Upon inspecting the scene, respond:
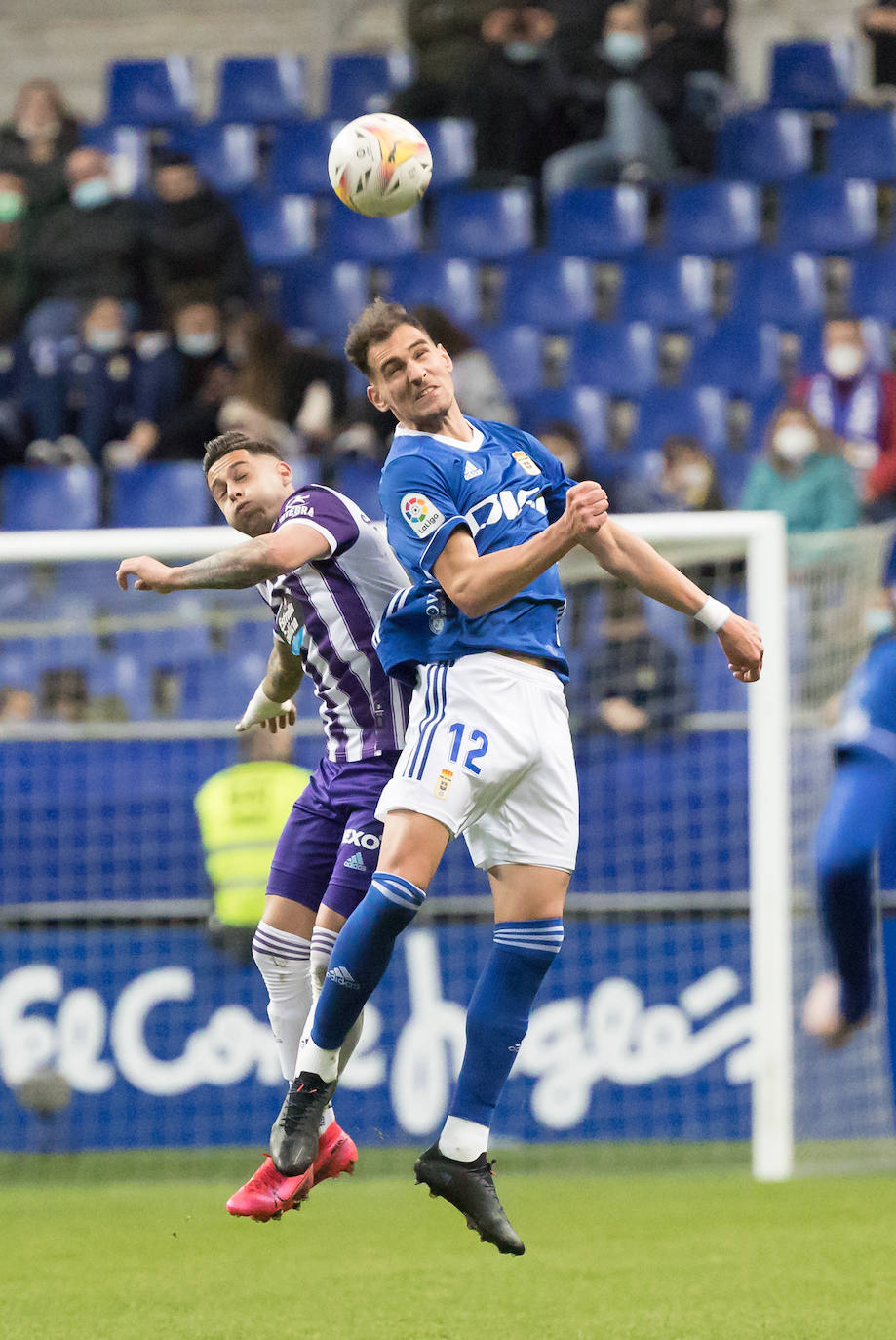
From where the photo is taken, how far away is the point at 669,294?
488 inches

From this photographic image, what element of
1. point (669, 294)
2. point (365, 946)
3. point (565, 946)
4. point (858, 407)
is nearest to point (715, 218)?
point (669, 294)

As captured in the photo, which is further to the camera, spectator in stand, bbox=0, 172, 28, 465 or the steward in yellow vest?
spectator in stand, bbox=0, 172, 28, 465

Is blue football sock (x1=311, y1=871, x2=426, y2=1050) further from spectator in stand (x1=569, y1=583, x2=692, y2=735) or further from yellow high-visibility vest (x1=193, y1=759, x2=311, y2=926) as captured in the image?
spectator in stand (x1=569, y1=583, x2=692, y2=735)

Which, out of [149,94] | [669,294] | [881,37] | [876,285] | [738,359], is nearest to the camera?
[738,359]

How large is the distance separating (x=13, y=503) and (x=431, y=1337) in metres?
7.43

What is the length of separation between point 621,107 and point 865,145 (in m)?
1.70

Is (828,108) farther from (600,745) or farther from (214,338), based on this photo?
(600,745)

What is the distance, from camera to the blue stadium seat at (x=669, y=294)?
40.4ft

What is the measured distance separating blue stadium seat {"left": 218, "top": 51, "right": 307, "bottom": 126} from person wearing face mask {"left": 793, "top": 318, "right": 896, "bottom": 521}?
4.98m

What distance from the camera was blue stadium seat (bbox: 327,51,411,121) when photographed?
13.6 metres

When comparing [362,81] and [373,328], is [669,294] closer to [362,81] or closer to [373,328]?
[362,81]

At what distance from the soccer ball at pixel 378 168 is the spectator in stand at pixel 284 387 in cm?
603

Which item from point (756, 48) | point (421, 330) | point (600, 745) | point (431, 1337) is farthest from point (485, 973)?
point (756, 48)

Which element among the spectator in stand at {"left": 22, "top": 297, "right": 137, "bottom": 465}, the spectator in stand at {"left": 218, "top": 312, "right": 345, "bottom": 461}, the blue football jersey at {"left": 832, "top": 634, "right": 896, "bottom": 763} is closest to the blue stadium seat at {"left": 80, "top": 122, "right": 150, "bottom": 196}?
the spectator in stand at {"left": 22, "top": 297, "right": 137, "bottom": 465}
